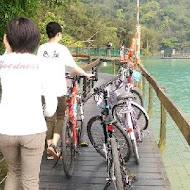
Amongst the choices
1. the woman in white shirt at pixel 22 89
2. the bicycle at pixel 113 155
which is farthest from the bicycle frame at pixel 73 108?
the woman in white shirt at pixel 22 89

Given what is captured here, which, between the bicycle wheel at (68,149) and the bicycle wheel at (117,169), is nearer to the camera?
the bicycle wheel at (117,169)

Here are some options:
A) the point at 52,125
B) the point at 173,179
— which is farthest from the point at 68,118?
the point at 173,179

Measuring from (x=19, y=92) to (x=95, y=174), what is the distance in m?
1.99

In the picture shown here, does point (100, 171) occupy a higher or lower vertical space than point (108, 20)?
lower

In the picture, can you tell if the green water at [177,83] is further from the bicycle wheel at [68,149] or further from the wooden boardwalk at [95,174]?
the bicycle wheel at [68,149]

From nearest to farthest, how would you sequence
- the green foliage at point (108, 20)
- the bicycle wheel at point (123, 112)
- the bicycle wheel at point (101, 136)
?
the bicycle wheel at point (101, 136) < the bicycle wheel at point (123, 112) < the green foliage at point (108, 20)

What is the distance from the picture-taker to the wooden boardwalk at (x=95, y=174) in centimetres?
360

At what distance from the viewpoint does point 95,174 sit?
3.91 meters

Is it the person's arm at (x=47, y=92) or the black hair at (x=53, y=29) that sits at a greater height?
the black hair at (x=53, y=29)

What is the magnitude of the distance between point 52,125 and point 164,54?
317 feet

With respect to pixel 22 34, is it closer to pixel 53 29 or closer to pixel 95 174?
pixel 53 29

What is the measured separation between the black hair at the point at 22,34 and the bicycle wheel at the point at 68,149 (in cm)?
162

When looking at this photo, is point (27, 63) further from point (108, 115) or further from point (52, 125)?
point (52, 125)

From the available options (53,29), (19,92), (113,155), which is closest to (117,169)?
(113,155)
